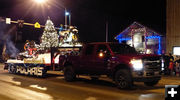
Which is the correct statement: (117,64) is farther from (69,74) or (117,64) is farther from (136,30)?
(136,30)

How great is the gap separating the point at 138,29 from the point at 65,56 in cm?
1922

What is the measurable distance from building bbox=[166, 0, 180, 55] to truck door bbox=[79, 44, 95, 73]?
13.5 metres

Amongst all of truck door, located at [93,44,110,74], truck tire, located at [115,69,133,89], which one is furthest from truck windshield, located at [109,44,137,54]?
truck tire, located at [115,69,133,89]

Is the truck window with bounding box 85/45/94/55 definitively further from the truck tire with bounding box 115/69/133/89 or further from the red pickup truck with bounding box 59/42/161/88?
the truck tire with bounding box 115/69/133/89

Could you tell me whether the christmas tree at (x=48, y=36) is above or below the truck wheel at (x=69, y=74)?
above

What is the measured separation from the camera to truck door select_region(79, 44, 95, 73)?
1211cm

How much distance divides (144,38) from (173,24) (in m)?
6.15

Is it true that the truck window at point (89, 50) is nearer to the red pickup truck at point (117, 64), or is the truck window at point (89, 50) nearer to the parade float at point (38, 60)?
the red pickup truck at point (117, 64)

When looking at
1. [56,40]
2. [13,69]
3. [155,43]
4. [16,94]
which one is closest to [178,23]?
[155,43]

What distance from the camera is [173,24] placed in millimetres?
23547

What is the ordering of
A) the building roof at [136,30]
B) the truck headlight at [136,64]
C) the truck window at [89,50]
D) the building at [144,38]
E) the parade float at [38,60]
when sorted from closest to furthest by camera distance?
the truck headlight at [136,64] < the truck window at [89,50] < the parade float at [38,60] < the building at [144,38] < the building roof at [136,30]

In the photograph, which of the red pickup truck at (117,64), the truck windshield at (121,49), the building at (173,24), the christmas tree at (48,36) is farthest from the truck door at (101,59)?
the christmas tree at (48,36)

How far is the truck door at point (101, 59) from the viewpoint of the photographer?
440 inches

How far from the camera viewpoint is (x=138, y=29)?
3098 cm
